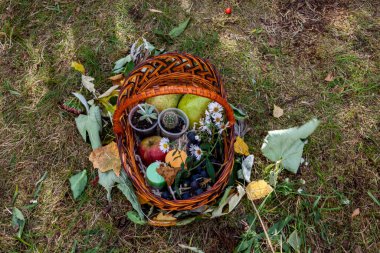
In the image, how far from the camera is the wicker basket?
1912mm

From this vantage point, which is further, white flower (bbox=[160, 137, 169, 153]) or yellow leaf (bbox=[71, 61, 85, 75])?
yellow leaf (bbox=[71, 61, 85, 75])

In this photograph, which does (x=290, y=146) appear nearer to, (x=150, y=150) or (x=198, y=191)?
(x=198, y=191)

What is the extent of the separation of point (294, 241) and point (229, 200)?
47 centimetres

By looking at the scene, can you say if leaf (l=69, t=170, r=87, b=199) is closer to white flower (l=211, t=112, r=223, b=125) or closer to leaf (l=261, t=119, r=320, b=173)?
white flower (l=211, t=112, r=223, b=125)

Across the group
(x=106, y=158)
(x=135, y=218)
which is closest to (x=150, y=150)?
(x=106, y=158)

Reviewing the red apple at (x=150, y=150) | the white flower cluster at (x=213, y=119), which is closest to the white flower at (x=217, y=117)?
the white flower cluster at (x=213, y=119)

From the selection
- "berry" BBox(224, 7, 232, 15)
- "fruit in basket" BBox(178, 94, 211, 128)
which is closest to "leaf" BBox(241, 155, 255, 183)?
"fruit in basket" BBox(178, 94, 211, 128)

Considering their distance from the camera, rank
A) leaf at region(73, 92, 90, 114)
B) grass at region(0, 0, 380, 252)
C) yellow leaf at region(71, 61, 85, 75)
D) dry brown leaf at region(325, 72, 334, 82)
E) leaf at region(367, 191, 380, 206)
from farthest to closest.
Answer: dry brown leaf at region(325, 72, 334, 82) → yellow leaf at region(71, 61, 85, 75) → leaf at region(73, 92, 90, 114) → leaf at region(367, 191, 380, 206) → grass at region(0, 0, 380, 252)

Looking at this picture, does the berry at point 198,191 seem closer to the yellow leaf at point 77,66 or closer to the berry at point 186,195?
the berry at point 186,195

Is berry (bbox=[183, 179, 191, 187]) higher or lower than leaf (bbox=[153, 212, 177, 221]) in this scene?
higher

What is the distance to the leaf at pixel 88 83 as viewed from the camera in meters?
2.49

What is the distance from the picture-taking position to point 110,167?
7.14 ft

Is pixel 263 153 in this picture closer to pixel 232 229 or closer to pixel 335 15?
pixel 232 229

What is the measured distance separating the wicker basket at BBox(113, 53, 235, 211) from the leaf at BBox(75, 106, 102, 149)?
0.94ft
